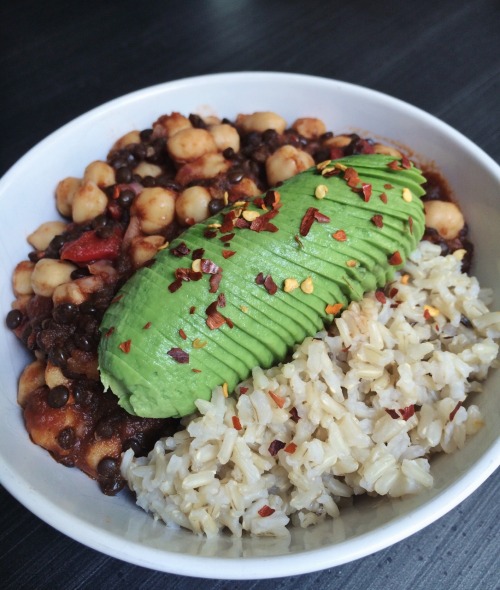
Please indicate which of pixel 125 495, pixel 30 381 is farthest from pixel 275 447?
pixel 30 381

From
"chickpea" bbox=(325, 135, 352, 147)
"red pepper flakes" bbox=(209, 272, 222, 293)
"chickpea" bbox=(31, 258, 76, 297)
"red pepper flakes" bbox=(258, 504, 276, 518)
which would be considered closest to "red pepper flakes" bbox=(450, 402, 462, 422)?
"red pepper flakes" bbox=(258, 504, 276, 518)

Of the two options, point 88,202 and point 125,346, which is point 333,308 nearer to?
point 125,346

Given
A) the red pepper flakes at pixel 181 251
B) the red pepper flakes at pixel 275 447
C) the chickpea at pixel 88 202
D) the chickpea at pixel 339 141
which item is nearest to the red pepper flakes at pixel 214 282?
the red pepper flakes at pixel 181 251

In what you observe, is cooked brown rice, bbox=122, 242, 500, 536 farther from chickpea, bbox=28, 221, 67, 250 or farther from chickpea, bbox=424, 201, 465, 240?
chickpea, bbox=28, 221, 67, 250

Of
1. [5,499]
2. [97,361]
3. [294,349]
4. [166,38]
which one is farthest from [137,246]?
[166,38]

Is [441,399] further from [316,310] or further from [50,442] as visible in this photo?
[50,442]

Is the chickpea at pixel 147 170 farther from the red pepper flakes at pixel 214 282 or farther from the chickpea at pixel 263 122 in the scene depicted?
the red pepper flakes at pixel 214 282
